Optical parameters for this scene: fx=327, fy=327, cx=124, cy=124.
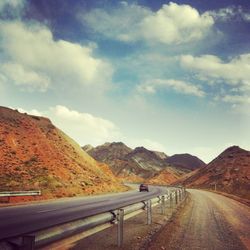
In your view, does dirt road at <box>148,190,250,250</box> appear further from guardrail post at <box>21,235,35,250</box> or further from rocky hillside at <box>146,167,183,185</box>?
rocky hillside at <box>146,167,183,185</box>

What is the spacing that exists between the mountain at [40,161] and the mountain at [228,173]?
140 feet

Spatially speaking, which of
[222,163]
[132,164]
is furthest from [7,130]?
[132,164]

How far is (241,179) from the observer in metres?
98.3

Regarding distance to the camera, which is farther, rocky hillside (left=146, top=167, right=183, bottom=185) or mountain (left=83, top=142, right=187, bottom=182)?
mountain (left=83, top=142, right=187, bottom=182)

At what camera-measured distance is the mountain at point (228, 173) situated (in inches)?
3691

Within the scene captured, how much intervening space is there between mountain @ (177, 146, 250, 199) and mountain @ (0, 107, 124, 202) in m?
42.6

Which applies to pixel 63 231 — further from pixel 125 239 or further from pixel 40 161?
pixel 40 161

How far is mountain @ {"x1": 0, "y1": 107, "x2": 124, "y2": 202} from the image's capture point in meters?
43.6

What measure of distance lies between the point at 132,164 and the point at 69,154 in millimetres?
115301

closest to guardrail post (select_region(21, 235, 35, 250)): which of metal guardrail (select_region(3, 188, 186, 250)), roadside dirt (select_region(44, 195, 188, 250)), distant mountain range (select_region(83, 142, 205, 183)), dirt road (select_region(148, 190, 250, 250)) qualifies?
metal guardrail (select_region(3, 188, 186, 250))

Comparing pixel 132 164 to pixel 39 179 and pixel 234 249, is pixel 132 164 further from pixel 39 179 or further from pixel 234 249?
pixel 234 249

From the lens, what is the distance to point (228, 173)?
10806cm

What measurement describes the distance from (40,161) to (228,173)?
7364cm

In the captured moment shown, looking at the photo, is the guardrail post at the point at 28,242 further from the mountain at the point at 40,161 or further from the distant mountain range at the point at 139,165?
the distant mountain range at the point at 139,165
